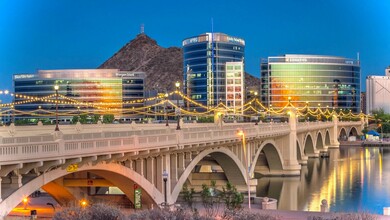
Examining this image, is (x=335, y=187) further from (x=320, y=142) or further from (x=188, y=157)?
(x=320, y=142)

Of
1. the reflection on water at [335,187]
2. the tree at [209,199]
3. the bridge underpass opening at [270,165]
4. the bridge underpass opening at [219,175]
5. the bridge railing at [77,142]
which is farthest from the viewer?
the bridge underpass opening at [270,165]

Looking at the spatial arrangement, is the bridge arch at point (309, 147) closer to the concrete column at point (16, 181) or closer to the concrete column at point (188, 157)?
the concrete column at point (188, 157)

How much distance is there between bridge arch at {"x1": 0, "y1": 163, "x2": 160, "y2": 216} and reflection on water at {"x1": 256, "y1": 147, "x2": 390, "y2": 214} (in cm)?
2441

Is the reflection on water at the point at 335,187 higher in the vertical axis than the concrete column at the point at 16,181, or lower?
lower

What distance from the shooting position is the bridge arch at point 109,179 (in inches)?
1033

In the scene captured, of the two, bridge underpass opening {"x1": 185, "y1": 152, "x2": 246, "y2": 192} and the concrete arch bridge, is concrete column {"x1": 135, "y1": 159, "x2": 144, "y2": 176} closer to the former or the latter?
the concrete arch bridge

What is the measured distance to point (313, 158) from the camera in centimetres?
12912

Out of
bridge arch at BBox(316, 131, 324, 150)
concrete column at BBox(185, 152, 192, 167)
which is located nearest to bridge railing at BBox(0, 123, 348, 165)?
concrete column at BBox(185, 152, 192, 167)

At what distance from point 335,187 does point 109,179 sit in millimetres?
50592

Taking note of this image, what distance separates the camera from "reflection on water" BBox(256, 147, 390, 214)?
224 feet

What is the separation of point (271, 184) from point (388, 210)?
1514 inches

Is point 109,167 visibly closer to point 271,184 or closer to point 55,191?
point 55,191

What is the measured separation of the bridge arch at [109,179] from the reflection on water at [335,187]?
961 inches

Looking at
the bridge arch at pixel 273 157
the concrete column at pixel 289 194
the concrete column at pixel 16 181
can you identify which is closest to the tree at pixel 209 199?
the concrete column at pixel 289 194
